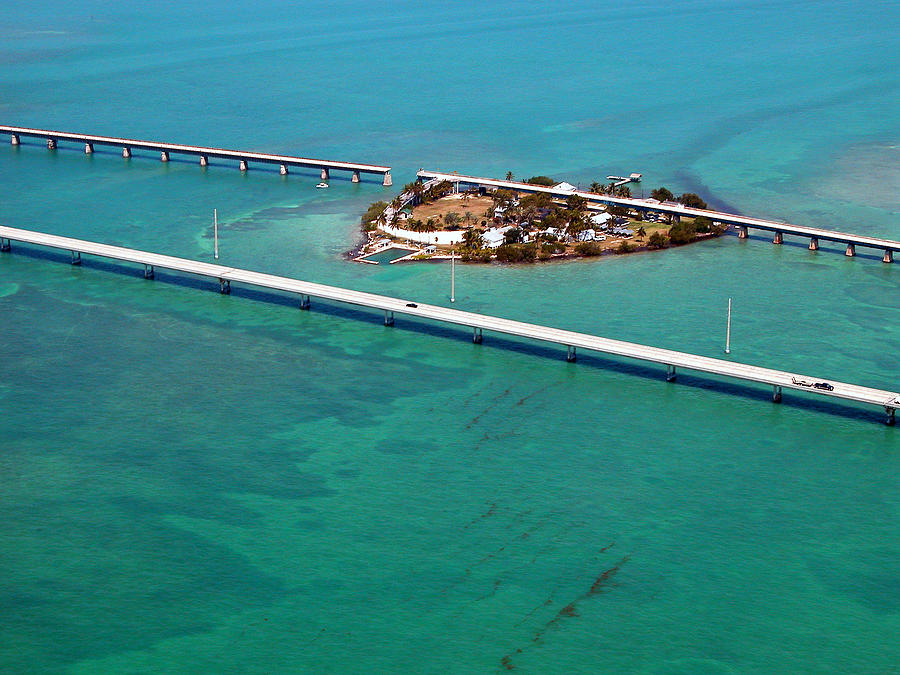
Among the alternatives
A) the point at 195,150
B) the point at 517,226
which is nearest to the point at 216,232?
the point at 517,226

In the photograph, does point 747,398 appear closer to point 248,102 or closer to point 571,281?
point 571,281

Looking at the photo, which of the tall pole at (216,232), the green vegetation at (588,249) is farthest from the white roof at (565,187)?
the tall pole at (216,232)

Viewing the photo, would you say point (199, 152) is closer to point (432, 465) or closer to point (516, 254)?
point (516, 254)

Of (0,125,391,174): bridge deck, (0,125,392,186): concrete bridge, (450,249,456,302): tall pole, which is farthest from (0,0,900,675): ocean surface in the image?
(0,125,391,174): bridge deck

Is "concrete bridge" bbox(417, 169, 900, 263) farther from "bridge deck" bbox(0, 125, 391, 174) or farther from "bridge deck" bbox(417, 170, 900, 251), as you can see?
"bridge deck" bbox(0, 125, 391, 174)

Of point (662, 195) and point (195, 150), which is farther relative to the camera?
point (195, 150)

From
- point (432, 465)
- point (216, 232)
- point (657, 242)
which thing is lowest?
point (432, 465)

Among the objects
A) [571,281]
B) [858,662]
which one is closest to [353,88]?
[571,281]
